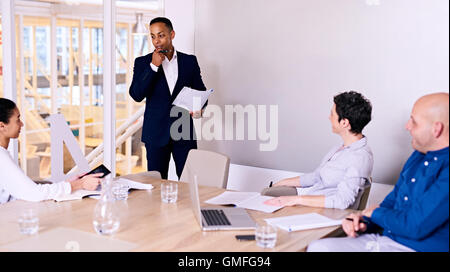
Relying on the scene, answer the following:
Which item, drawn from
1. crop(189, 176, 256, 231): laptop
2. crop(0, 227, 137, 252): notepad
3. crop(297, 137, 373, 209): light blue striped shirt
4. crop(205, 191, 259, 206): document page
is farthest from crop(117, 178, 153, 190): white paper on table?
crop(297, 137, 373, 209): light blue striped shirt

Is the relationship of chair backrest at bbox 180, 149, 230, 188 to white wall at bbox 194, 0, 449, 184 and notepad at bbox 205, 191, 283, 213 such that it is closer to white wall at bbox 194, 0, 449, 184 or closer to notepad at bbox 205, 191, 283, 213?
notepad at bbox 205, 191, 283, 213

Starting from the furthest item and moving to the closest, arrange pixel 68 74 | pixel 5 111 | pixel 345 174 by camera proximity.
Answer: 1. pixel 68 74
2. pixel 5 111
3. pixel 345 174

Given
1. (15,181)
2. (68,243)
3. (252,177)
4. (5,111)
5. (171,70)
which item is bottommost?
(252,177)

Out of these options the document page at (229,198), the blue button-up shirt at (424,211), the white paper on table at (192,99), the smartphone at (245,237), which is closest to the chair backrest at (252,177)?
the white paper on table at (192,99)

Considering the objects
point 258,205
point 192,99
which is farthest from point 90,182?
point 192,99

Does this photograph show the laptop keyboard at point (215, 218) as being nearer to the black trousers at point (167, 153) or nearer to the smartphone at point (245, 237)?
the smartphone at point (245, 237)

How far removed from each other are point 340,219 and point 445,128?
75 centimetres

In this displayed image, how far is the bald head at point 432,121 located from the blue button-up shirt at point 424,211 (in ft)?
0.15

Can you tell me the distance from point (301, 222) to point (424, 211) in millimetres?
618

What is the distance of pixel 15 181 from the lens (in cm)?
300

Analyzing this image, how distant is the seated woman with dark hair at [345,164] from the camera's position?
2.98 meters

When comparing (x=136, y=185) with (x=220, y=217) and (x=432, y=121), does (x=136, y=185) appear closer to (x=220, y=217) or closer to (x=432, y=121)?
(x=220, y=217)

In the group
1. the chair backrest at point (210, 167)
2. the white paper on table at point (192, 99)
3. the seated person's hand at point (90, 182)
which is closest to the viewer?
the seated person's hand at point (90, 182)

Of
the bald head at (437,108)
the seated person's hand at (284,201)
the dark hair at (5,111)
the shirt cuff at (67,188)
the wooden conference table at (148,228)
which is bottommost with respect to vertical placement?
the wooden conference table at (148,228)
